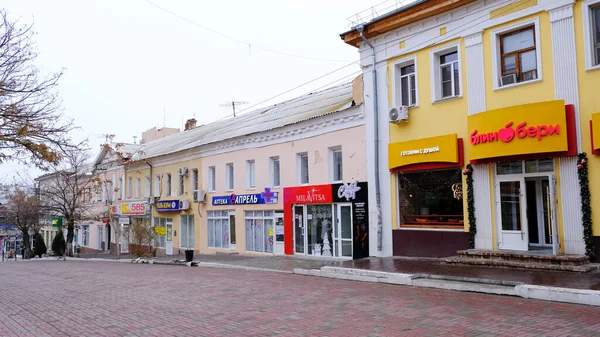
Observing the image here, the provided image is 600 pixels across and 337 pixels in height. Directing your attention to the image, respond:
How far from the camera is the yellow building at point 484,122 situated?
1262cm

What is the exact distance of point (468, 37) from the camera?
1503 cm

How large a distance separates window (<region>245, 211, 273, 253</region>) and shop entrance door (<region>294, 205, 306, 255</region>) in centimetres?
173

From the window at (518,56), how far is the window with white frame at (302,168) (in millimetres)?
9267

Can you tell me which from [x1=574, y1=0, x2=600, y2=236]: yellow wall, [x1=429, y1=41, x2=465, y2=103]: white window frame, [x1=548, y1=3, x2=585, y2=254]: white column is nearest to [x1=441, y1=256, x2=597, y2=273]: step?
[x1=548, y1=3, x2=585, y2=254]: white column

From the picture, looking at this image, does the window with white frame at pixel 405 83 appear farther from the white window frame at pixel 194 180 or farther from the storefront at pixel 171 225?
the storefront at pixel 171 225

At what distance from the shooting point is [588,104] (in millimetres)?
12406

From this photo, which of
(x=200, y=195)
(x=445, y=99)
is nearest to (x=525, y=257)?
(x=445, y=99)

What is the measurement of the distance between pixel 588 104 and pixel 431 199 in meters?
5.46

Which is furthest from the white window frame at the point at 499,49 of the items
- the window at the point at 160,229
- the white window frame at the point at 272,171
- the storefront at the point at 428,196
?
the window at the point at 160,229

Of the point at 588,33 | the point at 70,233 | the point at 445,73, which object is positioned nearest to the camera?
the point at 588,33

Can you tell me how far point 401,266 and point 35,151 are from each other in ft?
33.1

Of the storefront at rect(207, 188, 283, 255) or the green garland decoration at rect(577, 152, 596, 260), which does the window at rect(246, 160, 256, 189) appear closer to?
the storefront at rect(207, 188, 283, 255)

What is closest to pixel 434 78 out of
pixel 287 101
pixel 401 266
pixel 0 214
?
pixel 401 266

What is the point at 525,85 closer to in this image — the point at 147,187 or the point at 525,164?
the point at 525,164
